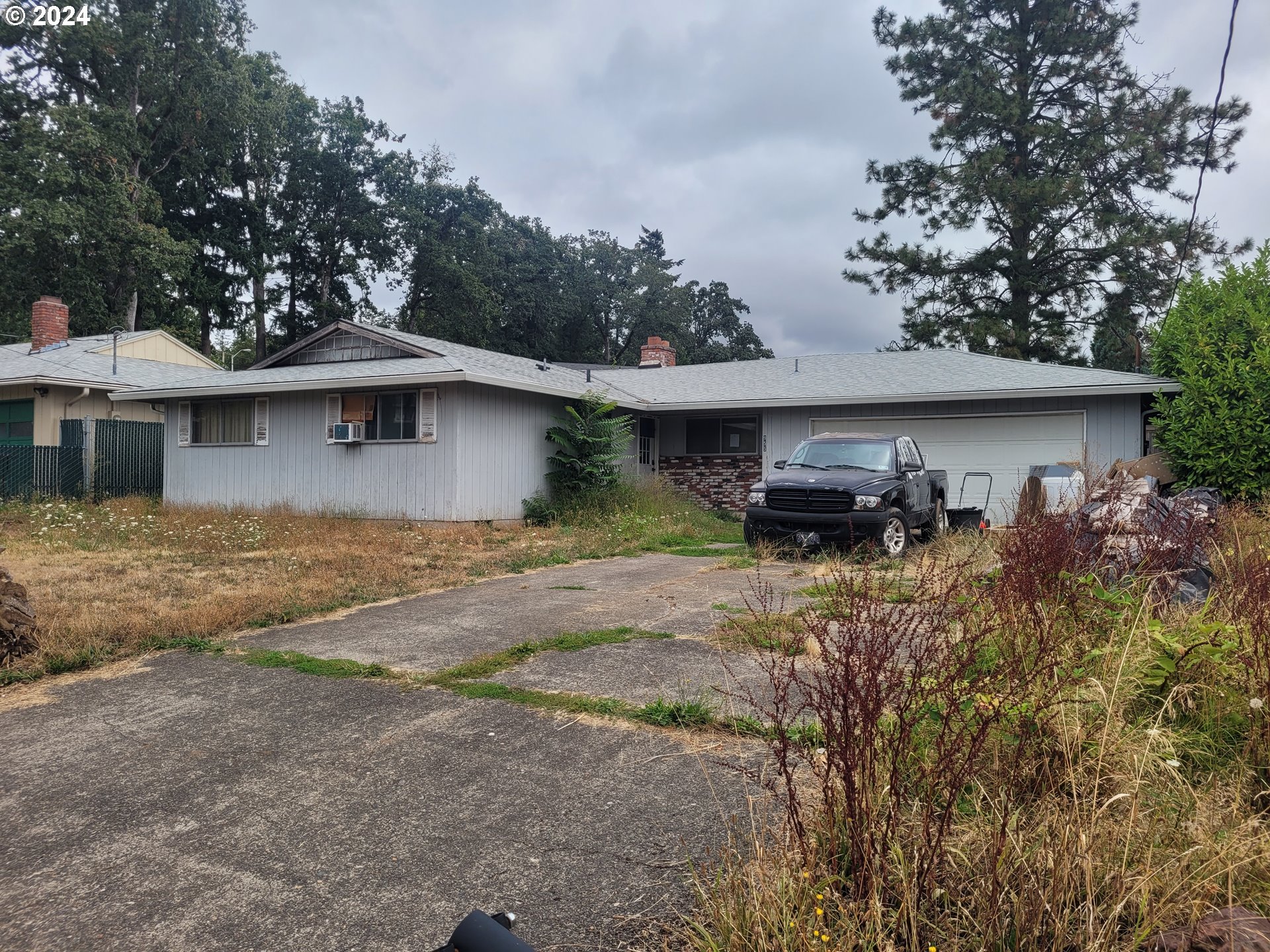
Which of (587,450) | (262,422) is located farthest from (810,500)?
(262,422)

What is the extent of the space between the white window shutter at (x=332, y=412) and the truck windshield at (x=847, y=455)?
8.94 metres

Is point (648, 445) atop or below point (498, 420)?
below

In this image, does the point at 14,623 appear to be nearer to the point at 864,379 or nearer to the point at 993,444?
the point at 993,444

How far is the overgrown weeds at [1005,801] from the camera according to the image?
2.09m

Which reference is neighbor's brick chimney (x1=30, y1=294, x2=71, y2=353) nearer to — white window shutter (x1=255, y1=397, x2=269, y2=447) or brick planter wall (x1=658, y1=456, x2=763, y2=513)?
white window shutter (x1=255, y1=397, x2=269, y2=447)

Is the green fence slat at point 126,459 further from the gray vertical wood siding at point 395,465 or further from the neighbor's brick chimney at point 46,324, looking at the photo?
the neighbor's brick chimney at point 46,324

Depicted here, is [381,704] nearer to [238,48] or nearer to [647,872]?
[647,872]

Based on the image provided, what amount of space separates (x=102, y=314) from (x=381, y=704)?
31.7 metres

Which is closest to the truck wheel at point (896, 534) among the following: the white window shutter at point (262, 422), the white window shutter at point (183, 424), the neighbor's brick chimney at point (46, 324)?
the white window shutter at point (262, 422)

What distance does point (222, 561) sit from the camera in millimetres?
10070

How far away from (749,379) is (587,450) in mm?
5668

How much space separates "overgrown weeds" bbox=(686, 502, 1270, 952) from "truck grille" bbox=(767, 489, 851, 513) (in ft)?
21.7

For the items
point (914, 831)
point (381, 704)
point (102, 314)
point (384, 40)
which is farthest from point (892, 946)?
point (102, 314)

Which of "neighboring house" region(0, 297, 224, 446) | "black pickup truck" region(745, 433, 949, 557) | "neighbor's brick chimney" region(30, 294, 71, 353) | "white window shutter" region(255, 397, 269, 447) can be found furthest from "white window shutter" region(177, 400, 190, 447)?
"black pickup truck" region(745, 433, 949, 557)
